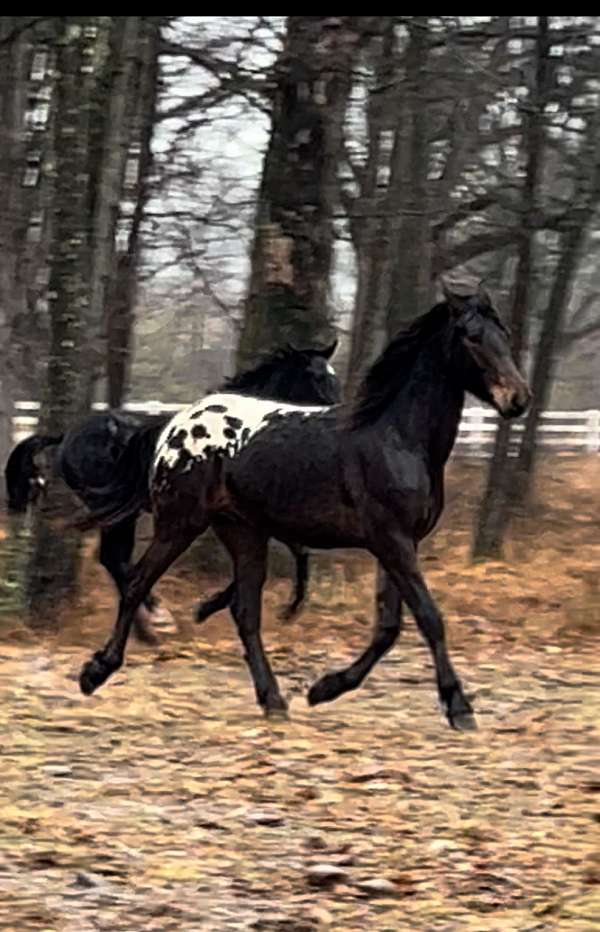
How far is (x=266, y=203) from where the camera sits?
43.6 feet

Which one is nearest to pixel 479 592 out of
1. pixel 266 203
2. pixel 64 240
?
pixel 266 203

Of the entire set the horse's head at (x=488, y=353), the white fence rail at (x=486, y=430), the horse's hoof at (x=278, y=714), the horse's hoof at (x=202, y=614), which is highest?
the horse's head at (x=488, y=353)

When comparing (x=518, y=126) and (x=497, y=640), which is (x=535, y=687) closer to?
(x=497, y=640)

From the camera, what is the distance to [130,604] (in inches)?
342

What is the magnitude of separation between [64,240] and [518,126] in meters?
6.02

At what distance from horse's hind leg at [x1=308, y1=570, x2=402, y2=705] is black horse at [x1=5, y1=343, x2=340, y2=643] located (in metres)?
1.12

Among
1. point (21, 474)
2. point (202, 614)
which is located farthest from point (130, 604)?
point (21, 474)

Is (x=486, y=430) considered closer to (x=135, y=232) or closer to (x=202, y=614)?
(x=135, y=232)

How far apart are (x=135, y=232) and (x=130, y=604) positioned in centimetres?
779

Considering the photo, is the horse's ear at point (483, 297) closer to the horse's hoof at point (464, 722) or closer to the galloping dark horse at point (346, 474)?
the galloping dark horse at point (346, 474)

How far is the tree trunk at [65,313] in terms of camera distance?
12016mm

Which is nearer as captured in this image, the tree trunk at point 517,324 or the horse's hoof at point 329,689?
the horse's hoof at point 329,689

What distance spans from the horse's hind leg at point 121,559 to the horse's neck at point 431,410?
3.42 meters

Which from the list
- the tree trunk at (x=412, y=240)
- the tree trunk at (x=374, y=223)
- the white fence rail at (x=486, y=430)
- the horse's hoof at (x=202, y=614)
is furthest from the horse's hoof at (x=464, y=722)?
→ the white fence rail at (x=486, y=430)
